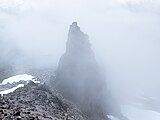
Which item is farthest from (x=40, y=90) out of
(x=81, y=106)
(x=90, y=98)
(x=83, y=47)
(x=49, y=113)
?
(x=83, y=47)

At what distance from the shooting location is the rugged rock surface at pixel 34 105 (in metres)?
87.4

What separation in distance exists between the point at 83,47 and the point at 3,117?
12238 cm

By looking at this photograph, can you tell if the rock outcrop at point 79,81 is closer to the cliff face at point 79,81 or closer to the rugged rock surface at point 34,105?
the cliff face at point 79,81

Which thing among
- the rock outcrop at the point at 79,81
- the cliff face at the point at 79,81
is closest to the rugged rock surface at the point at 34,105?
the rock outcrop at the point at 79,81

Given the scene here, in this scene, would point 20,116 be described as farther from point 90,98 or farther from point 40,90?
point 90,98

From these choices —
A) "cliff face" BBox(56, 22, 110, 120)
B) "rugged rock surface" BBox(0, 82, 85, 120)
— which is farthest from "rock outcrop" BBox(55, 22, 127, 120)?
"rugged rock surface" BBox(0, 82, 85, 120)

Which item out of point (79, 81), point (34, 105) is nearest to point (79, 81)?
point (79, 81)

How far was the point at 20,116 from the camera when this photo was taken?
81.1 m

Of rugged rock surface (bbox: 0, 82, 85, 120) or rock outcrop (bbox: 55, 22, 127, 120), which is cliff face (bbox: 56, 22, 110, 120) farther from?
rugged rock surface (bbox: 0, 82, 85, 120)

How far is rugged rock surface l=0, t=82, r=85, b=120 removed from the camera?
287ft

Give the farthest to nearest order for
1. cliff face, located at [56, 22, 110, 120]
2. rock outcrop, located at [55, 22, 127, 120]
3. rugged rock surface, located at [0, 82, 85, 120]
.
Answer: cliff face, located at [56, 22, 110, 120]
rock outcrop, located at [55, 22, 127, 120]
rugged rock surface, located at [0, 82, 85, 120]

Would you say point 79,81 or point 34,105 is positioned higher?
point 79,81

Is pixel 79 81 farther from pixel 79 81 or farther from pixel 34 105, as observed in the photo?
pixel 34 105

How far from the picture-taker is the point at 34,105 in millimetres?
110625
